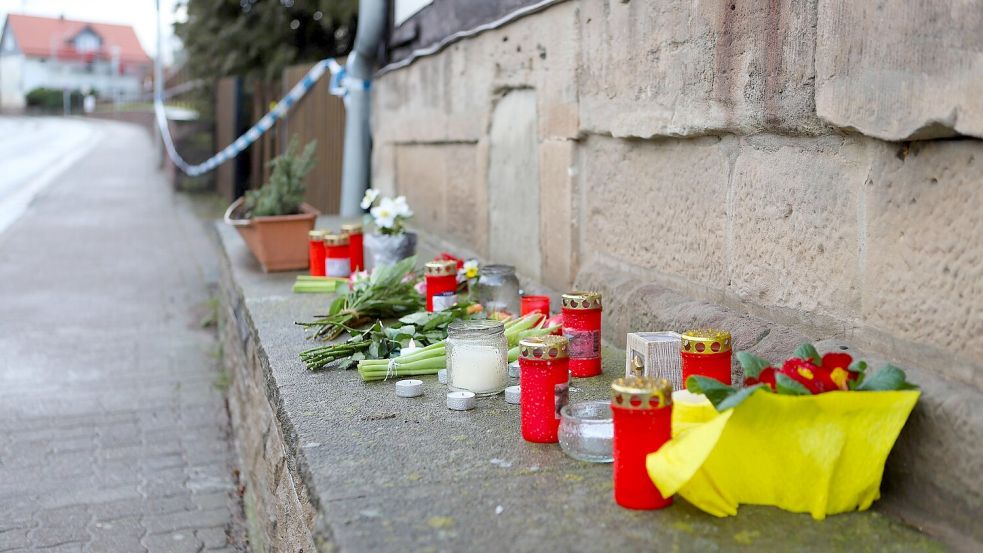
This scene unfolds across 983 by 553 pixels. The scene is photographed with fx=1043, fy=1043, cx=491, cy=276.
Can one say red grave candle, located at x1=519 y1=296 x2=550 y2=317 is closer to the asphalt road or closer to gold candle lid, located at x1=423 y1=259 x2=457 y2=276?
gold candle lid, located at x1=423 y1=259 x2=457 y2=276

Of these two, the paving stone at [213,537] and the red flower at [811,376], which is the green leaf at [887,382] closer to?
the red flower at [811,376]

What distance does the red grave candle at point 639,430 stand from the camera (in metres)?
1.88

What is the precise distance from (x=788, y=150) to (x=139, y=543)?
2345 millimetres

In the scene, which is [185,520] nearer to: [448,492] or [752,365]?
[448,492]

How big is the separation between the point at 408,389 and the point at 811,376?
115cm

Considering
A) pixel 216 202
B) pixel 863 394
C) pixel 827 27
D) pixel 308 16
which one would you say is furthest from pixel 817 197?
pixel 216 202

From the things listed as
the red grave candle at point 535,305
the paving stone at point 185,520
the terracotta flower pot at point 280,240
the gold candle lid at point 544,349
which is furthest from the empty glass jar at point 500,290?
the terracotta flower pot at point 280,240

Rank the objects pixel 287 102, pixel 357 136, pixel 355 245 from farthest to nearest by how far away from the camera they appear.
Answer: pixel 287 102
pixel 357 136
pixel 355 245

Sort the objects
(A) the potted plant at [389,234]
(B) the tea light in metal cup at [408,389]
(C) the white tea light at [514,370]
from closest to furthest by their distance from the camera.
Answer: (B) the tea light in metal cup at [408,389] < (C) the white tea light at [514,370] < (A) the potted plant at [389,234]

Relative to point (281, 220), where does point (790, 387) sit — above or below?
below

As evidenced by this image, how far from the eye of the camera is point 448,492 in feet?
6.57

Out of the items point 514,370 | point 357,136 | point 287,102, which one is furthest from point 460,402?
point 287,102

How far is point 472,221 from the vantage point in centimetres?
526

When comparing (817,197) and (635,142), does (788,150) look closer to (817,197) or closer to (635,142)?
(817,197)
